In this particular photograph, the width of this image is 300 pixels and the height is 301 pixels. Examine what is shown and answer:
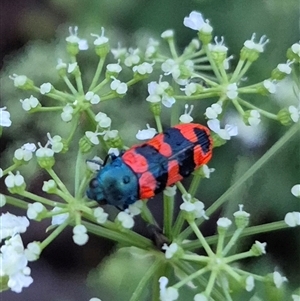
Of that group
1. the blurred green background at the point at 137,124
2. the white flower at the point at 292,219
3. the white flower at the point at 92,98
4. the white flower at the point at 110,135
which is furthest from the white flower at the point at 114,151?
the blurred green background at the point at 137,124

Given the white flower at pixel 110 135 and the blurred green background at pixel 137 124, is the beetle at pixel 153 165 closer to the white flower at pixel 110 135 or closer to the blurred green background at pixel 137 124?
the white flower at pixel 110 135

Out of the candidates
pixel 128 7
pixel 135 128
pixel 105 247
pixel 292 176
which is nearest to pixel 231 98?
pixel 135 128

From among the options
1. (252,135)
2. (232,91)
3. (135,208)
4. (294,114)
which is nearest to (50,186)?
(135,208)

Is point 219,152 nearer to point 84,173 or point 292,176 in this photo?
point 292,176

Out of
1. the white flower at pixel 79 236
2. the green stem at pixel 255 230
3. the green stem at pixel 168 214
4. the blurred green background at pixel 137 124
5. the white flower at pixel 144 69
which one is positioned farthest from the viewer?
the blurred green background at pixel 137 124

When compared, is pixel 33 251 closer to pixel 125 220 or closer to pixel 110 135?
pixel 125 220

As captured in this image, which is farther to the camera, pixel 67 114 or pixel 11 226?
pixel 67 114

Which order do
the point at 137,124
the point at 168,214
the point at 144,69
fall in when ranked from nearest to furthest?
the point at 168,214 → the point at 144,69 → the point at 137,124

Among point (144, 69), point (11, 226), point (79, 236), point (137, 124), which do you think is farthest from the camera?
point (137, 124)
